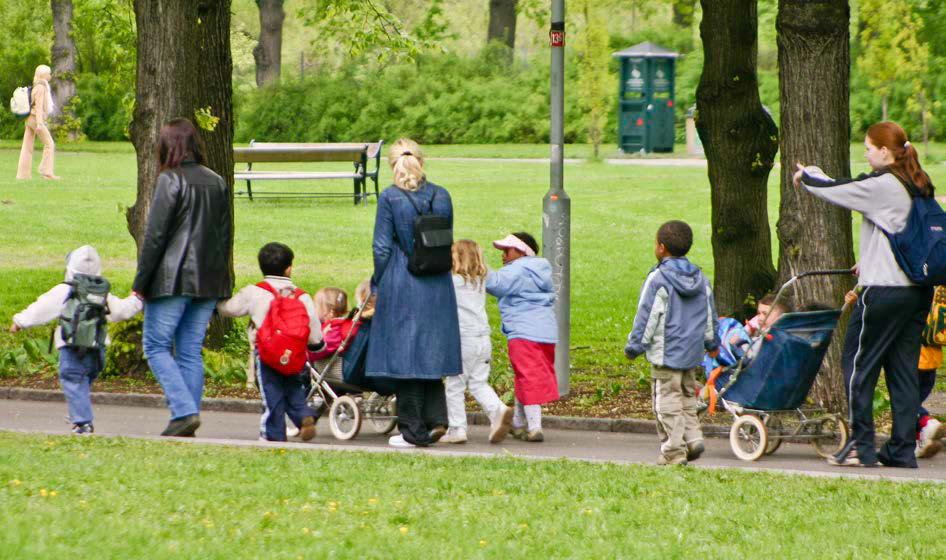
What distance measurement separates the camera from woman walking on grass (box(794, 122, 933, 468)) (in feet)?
28.6

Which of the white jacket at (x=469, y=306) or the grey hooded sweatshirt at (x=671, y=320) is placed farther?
the white jacket at (x=469, y=306)

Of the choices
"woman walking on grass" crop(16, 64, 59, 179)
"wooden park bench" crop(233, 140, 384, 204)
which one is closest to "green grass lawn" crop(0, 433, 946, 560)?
"woman walking on grass" crop(16, 64, 59, 179)

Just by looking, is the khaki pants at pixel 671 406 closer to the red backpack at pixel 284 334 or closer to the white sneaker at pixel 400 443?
the white sneaker at pixel 400 443

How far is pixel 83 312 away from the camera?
376 inches

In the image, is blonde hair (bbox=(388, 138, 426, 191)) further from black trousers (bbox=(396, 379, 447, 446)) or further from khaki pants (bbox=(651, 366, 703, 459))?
khaki pants (bbox=(651, 366, 703, 459))

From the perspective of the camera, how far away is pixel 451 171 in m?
37.5

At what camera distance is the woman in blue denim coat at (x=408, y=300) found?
31.4 ft

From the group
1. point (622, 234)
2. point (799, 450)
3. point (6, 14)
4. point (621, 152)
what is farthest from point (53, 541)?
point (6, 14)

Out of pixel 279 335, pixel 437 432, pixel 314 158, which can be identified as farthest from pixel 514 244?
pixel 314 158

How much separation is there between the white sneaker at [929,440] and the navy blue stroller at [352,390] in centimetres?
324

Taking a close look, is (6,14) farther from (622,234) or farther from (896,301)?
(896,301)

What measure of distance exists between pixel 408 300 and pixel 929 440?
324 cm

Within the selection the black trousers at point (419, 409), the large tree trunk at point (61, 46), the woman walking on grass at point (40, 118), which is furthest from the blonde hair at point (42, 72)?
the black trousers at point (419, 409)

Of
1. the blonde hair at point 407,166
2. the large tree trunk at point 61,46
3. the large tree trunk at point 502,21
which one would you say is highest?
the large tree trunk at point 502,21
